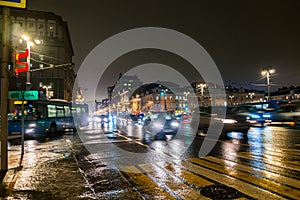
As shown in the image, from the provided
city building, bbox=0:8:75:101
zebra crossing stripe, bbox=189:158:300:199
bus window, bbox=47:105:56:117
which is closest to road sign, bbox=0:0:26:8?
zebra crossing stripe, bbox=189:158:300:199

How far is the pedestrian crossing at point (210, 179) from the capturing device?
15.4 feet

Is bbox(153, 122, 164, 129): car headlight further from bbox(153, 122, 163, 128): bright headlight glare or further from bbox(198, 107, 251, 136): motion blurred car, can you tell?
bbox(198, 107, 251, 136): motion blurred car

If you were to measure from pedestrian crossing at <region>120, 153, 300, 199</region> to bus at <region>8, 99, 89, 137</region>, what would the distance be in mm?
11873

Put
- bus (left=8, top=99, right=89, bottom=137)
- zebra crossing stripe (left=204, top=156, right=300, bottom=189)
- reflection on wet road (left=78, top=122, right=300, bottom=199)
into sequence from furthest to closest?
bus (left=8, top=99, right=89, bottom=137), zebra crossing stripe (left=204, top=156, right=300, bottom=189), reflection on wet road (left=78, top=122, right=300, bottom=199)

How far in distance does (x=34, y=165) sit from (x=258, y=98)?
130m

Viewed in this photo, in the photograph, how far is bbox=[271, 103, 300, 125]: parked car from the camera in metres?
23.9

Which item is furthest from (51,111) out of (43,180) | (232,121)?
(232,121)

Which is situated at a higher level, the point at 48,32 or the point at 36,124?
the point at 48,32

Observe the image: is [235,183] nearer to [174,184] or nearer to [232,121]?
[174,184]

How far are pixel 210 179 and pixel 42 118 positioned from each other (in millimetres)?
17406

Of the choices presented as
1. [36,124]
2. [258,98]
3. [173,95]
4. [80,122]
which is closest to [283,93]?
[258,98]

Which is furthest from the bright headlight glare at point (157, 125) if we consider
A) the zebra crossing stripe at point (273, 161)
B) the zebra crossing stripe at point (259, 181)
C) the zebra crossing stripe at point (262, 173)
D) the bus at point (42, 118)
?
the zebra crossing stripe at point (259, 181)

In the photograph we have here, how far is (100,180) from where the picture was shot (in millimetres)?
5965

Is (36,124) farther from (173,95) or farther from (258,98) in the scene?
(258,98)
